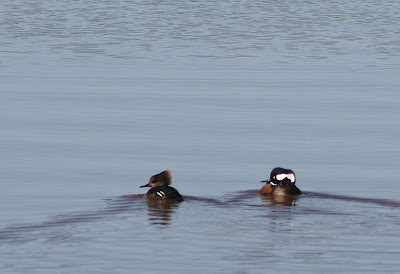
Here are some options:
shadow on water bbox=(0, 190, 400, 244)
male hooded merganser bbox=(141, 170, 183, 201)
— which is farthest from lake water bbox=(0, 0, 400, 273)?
male hooded merganser bbox=(141, 170, 183, 201)

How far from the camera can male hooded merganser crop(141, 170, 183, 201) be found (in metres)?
11.6

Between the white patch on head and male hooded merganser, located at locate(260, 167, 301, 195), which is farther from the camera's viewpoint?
the white patch on head

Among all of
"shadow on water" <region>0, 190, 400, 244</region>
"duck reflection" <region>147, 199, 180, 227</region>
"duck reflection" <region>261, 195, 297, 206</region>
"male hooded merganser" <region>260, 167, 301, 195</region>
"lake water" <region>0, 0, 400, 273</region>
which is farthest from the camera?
"male hooded merganser" <region>260, 167, 301, 195</region>

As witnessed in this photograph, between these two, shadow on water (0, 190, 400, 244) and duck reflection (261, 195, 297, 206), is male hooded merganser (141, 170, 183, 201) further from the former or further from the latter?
duck reflection (261, 195, 297, 206)

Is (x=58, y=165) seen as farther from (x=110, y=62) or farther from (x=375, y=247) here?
(x=110, y=62)

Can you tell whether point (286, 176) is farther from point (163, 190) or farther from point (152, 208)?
point (152, 208)

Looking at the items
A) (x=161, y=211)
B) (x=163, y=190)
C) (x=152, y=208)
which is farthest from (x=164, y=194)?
(x=161, y=211)

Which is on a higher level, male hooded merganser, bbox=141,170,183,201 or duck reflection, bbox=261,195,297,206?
male hooded merganser, bbox=141,170,183,201

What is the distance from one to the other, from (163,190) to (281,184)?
121 centimetres

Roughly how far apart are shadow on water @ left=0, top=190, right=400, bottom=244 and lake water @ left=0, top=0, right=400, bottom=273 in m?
0.03

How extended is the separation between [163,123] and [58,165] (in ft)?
9.64

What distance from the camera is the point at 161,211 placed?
36.3 feet

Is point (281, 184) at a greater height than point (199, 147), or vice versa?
point (281, 184)

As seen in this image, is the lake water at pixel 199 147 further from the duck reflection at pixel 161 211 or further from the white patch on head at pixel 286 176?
the white patch on head at pixel 286 176
